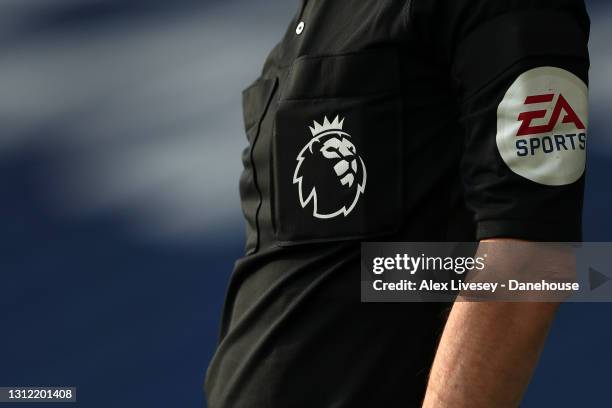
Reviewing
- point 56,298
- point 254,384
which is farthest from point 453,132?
point 56,298

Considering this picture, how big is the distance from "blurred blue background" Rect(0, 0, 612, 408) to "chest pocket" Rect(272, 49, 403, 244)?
108 centimetres

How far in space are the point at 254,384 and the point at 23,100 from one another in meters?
1.44

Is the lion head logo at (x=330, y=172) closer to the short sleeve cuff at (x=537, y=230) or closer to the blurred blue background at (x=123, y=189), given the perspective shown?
the short sleeve cuff at (x=537, y=230)

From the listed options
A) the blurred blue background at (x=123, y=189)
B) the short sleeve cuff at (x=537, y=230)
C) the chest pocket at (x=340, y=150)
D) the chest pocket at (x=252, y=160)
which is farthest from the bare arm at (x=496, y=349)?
the blurred blue background at (x=123, y=189)

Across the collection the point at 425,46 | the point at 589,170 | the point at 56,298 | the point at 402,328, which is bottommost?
the point at 56,298

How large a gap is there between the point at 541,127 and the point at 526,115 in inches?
0.6

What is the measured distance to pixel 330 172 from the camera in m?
0.82

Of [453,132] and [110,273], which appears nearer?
[453,132]

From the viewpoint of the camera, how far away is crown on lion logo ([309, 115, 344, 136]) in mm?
811

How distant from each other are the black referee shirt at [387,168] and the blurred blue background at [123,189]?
1052 mm

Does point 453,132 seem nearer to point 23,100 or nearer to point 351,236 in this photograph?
point 351,236

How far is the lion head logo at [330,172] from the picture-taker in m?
0.81

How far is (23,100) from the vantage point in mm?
2086

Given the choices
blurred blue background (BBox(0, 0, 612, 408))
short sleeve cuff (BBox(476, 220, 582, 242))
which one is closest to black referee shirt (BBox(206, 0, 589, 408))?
short sleeve cuff (BBox(476, 220, 582, 242))
